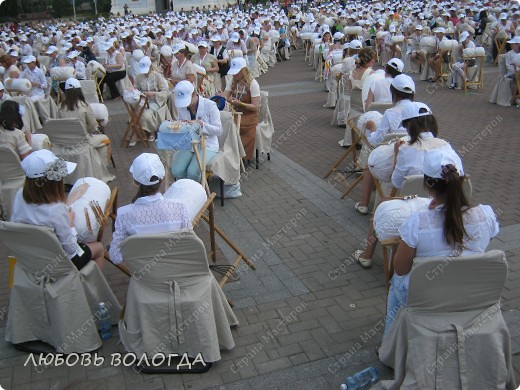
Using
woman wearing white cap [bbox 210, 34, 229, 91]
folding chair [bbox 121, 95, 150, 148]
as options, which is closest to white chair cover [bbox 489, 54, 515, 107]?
woman wearing white cap [bbox 210, 34, 229, 91]

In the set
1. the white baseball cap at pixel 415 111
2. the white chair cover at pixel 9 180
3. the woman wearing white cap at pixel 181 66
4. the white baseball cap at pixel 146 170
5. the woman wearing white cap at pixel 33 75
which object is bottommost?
the white chair cover at pixel 9 180

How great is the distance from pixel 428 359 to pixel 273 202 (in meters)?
3.95

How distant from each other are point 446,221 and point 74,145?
5.81m

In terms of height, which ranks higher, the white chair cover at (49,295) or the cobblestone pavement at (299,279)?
the white chair cover at (49,295)

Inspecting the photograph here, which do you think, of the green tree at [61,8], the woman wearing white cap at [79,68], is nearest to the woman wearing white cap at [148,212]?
the woman wearing white cap at [79,68]

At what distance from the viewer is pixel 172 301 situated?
11.9 ft

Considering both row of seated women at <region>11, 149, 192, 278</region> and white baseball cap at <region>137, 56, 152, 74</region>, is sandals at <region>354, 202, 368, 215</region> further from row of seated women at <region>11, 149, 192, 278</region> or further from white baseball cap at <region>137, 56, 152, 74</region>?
white baseball cap at <region>137, 56, 152, 74</region>

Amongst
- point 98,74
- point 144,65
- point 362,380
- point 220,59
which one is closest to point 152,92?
point 144,65

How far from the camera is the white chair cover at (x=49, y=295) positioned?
3.75 m

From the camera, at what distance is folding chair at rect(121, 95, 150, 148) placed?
9594 millimetres

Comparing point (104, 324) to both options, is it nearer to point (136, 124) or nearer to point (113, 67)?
point (136, 124)

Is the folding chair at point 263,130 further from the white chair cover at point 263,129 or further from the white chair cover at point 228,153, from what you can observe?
the white chair cover at point 228,153

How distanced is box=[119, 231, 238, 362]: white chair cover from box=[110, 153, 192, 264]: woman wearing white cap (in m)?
0.22

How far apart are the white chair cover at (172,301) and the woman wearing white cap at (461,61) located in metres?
12.3
